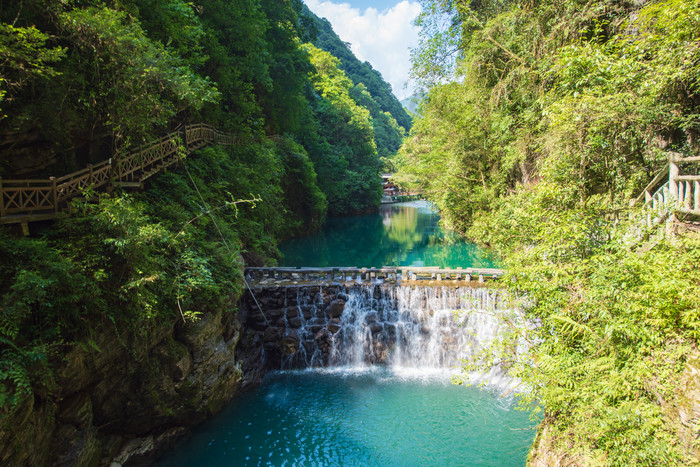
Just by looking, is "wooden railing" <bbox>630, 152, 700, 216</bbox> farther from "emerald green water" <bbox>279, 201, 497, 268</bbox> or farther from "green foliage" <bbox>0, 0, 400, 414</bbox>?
"green foliage" <bbox>0, 0, 400, 414</bbox>

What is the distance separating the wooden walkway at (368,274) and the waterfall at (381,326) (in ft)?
1.98

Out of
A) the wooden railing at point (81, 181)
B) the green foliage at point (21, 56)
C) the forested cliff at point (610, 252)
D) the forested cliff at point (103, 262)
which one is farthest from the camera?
the wooden railing at point (81, 181)

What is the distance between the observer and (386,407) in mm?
10312

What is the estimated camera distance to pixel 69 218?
291 inches

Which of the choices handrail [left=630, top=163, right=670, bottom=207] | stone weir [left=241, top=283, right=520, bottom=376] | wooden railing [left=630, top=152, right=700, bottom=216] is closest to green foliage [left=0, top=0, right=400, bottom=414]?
stone weir [left=241, top=283, right=520, bottom=376]

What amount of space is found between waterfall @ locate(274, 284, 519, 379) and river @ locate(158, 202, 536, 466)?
0.04 meters

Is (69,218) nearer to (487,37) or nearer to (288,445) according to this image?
(288,445)

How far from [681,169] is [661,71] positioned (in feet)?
6.80

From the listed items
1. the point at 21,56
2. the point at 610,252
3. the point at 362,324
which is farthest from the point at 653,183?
the point at 21,56

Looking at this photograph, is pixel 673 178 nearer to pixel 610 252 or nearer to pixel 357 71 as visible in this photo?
pixel 610 252

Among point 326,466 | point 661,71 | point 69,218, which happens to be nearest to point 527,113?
point 661,71

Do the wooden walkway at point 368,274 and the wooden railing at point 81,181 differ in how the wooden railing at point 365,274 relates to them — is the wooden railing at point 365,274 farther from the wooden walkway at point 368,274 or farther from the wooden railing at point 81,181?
the wooden railing at point 81,181

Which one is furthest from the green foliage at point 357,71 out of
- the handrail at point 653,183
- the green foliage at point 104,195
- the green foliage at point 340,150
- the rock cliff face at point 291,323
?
the handrail at point 653,183

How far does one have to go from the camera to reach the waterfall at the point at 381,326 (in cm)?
1273
